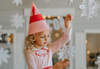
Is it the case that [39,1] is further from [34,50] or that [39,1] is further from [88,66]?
[88,66]

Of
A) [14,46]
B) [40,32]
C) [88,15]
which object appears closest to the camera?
[40,32]

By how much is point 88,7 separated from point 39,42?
45 cm

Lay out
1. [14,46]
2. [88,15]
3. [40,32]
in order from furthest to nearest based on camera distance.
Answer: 1. [14,46]
2. [88,15]
3. [40,32]

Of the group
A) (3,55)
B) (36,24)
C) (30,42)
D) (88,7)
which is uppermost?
(88,7)

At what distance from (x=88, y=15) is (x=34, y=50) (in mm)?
470

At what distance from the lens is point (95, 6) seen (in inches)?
33.9

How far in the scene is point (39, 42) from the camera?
2.40 ft

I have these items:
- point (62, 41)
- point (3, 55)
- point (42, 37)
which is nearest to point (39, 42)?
point (42, 37)

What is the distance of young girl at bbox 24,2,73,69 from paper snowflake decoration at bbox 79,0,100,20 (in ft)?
0.73

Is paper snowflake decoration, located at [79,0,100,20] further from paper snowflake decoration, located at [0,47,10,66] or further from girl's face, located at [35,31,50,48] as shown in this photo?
paper snowflake decoration, located at [0,47,10,66]

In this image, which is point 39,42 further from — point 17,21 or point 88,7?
point 88,7

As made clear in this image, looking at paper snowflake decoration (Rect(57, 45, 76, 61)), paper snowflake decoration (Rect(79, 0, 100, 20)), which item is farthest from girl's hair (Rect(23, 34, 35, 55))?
paper snowflake decoration (Rect(79, 0, 100, 20))

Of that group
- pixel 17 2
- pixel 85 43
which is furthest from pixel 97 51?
pixel 17 2

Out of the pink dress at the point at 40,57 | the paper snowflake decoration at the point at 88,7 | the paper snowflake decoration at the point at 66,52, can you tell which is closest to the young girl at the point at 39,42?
the pink dress at the point at 40,57
